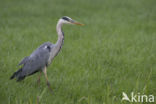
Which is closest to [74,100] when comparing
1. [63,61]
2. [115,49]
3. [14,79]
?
[14,79]

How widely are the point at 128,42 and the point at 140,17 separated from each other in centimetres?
328

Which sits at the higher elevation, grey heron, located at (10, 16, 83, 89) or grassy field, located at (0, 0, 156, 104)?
grey heron, located at (10, 16, 83, 89)

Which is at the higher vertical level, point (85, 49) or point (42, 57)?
point (42, 57)

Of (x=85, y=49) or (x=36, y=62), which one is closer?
(x=36, y=62)

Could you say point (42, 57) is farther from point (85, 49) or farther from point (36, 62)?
point (85, 49)

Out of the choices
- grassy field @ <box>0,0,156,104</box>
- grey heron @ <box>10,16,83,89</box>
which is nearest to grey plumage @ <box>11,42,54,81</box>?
grey heron @ <box>10,16,83,89</box>

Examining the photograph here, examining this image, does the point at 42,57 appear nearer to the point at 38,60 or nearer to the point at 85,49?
the point at 38,60

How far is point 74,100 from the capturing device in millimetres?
4965

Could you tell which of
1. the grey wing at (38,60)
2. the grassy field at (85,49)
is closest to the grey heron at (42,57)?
the grey wing at (38,60)

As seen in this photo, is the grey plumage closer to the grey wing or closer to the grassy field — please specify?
the grey wing

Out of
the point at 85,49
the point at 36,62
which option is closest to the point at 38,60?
the point at 36,62

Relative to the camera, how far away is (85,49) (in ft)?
24.5

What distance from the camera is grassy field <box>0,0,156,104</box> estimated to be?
5.10 meters

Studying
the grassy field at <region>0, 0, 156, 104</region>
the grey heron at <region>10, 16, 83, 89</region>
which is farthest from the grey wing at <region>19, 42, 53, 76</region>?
the grassy field at <region>0, 0, 156, 104</region>
